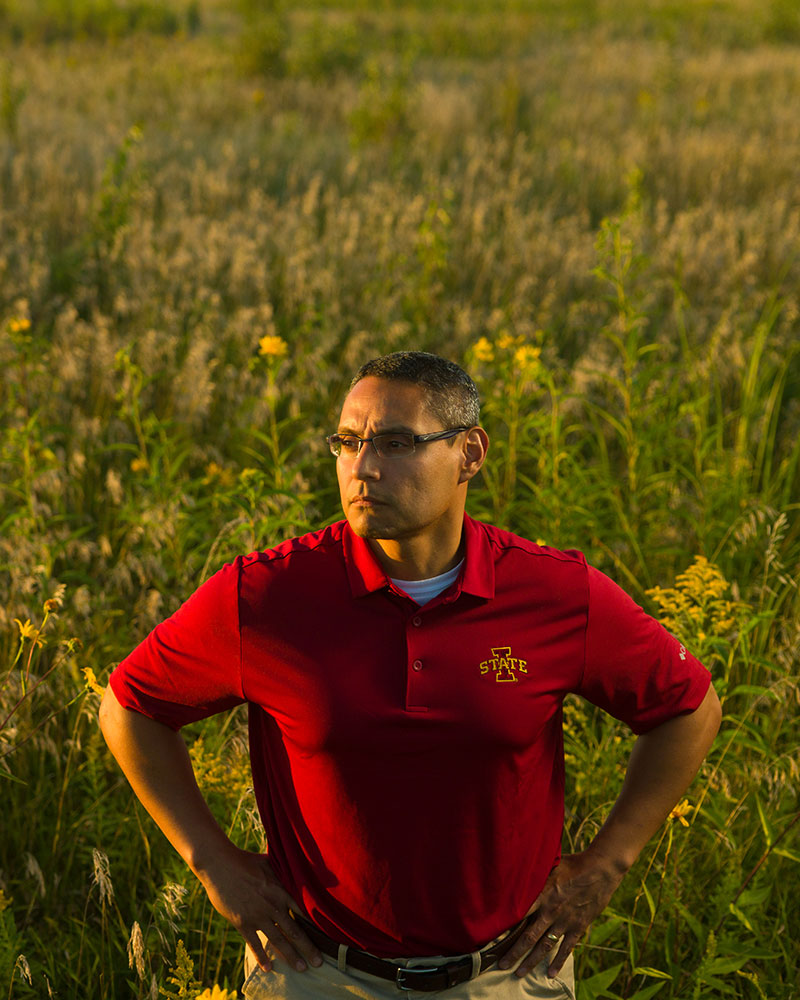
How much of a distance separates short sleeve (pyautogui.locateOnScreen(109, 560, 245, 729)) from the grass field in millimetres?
208

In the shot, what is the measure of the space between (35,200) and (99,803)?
6094 mm

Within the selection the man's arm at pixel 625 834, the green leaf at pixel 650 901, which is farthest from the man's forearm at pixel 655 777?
the green leaf at pixel 650 901

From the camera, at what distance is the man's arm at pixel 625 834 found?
2039 millimetres

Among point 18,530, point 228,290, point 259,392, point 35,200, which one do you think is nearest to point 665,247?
point 228,290

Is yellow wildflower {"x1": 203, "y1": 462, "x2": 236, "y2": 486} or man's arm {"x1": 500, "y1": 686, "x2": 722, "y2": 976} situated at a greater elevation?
man's arm {"x1": 500, "y1": 686, "x2": 722, "y2": 976}

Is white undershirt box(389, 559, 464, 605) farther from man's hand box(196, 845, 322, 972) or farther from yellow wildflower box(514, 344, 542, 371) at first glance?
yellow wildflower box(514, 344, 542, 371)

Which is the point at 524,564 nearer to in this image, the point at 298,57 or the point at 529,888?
the point at 529,888

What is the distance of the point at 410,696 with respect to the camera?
180 centimetres

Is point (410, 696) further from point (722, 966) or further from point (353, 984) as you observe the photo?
point (722, 966)

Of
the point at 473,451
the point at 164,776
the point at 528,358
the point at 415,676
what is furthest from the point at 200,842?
the point at 528,358

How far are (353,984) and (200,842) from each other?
0.42 m

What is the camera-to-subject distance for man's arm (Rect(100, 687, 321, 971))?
6.57 feet

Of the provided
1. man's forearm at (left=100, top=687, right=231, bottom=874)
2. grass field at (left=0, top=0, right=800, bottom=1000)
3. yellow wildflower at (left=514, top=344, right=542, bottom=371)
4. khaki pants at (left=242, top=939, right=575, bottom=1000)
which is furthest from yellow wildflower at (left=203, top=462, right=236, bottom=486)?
khaki pants at (left=242, top=939, right=575, bottom=1000)

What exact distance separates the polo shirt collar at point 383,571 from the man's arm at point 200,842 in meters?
0.55
